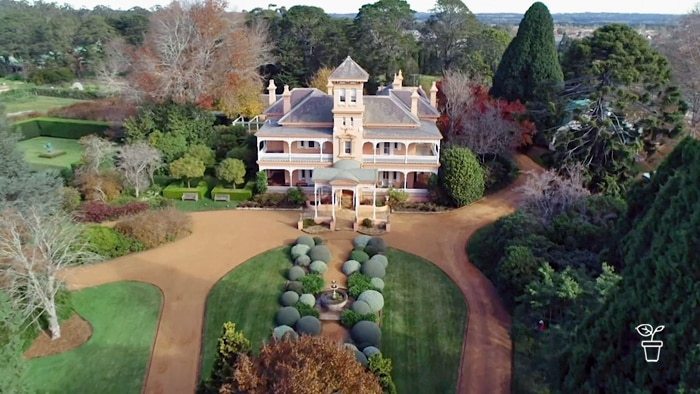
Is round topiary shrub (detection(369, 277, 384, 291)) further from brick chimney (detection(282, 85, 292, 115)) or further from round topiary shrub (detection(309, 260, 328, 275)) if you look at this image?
brick chimney (detection(282, 85, 292, 115))

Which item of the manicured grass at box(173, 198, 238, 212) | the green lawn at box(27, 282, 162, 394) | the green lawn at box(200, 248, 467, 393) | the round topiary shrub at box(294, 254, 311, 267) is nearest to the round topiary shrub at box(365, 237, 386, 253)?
the green lawn at box(200, 248, 467, 393)

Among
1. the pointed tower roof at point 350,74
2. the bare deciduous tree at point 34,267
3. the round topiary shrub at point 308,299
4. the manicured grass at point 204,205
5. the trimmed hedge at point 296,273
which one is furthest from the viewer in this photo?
the manicured grass at point 204,205

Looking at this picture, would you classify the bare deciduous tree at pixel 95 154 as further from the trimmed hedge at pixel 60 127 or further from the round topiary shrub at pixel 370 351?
the round topiary shrub at pixel 370 351

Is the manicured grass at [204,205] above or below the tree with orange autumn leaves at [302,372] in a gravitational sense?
below

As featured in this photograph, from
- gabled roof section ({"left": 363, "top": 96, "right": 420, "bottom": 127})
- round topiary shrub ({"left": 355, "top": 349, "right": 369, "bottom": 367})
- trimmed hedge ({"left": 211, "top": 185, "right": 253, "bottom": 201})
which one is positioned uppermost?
gabled roof section ({"left": 363, "top": 96, "right": 420, "bottom": 127})

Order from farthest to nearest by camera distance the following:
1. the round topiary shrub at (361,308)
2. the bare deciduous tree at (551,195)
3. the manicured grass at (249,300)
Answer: the bare deciduous tree at (551,195), the round topiary shrub at (361,308), the manicured grass at (249,300)

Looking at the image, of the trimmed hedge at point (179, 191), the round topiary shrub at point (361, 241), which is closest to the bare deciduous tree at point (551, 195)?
the round topiary shrub at point (361, 241)

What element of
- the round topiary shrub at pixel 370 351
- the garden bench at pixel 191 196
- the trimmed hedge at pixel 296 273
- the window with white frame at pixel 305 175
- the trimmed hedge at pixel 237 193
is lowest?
the round topiary shrub at pixel 370 351
